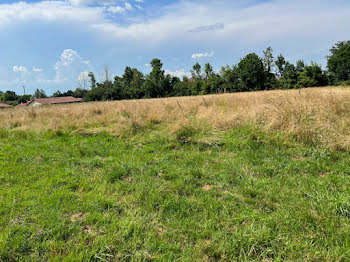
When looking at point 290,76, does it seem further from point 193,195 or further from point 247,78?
point 193,195

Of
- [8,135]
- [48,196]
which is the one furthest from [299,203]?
[8,135]

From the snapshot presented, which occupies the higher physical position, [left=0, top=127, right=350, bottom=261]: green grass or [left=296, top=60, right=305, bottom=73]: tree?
[left=296, top=60, right=305, bottom=73]: tree

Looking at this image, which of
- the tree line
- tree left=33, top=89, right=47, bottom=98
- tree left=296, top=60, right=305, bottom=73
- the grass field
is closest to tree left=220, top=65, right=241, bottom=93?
the tree line

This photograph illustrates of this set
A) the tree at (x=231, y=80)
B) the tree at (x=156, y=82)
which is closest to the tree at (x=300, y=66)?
the tree at (x=231, y=80)

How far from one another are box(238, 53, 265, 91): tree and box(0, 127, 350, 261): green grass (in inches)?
1711

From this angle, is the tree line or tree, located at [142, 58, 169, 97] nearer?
the tree line

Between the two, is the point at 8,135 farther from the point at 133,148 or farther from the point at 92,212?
the point at 92,212

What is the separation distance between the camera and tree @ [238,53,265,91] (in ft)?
141

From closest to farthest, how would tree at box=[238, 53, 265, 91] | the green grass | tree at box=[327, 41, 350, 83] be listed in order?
1. the green grass
2. tree at box=[327, 41, 350, 83]
3. tree at box=[238, 53, 265, 91]

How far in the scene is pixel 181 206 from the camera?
7.43 ft

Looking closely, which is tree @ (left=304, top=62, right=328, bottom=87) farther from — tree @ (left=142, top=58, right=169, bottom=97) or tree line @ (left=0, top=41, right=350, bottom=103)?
tree @ (left=142, top=58, right=169, bottom=97)

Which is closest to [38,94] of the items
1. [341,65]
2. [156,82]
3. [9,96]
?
[9,96]

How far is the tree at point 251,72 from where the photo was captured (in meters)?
43.1

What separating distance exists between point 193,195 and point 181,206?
0.98 feet
